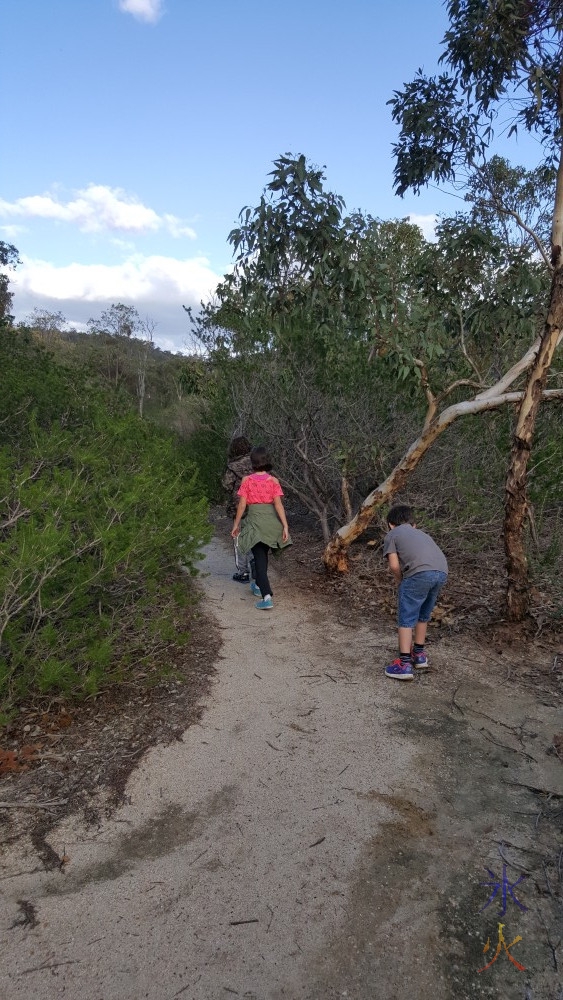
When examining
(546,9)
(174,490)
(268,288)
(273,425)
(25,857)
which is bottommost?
(25,857)

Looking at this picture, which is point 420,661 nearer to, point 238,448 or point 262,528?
point 262,528

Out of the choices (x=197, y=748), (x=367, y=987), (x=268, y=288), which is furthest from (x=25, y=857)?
(x=268, y=288)

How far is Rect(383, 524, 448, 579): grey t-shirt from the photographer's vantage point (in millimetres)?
4590

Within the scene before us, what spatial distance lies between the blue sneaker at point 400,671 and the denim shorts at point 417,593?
0.92 ft

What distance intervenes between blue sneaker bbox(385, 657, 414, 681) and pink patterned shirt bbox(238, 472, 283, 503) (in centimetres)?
227

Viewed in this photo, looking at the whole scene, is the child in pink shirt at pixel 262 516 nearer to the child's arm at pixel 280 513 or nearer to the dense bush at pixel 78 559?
the child's arm at pixel 280 513

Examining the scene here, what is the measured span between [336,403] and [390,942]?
6889mm

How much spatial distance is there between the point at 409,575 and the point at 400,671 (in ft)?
2.35

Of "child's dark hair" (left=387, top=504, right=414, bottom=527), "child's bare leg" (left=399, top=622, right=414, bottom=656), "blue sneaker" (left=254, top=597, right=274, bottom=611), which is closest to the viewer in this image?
"child's bare leg" (left=399, top=622, right=414, bottom=656)

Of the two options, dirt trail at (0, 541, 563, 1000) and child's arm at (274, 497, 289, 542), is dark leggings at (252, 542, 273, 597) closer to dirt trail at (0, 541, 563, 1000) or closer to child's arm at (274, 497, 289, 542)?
child's arm at (274, 497, 289, 542)

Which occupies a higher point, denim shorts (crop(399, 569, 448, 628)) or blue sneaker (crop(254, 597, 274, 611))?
denim shorts (crop(399, 569, 448, 628))

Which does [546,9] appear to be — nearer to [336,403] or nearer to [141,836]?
[336,403]

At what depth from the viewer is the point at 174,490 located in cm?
553

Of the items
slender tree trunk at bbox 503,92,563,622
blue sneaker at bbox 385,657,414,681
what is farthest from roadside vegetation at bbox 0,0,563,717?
blue sneaker at bbox 385,657,414,681
